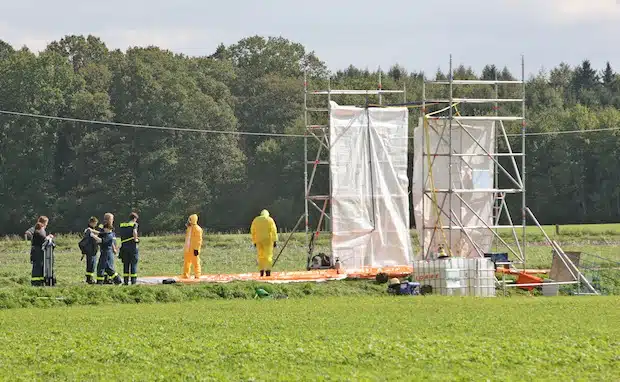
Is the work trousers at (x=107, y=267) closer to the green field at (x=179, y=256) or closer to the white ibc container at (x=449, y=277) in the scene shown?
the green field at (x=179, y=256)

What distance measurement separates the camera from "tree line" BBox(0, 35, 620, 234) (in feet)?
318

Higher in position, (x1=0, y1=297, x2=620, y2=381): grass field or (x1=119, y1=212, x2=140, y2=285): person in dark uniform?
(x1=119, y1=212, x2=140, y2=285): person in dark uniform

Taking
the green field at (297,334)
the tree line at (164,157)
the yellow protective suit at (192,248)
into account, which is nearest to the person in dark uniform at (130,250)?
the yellow protective suit at (192,248)

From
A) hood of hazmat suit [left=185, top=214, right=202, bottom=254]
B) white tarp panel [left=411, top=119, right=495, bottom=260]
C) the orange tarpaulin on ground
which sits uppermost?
white tarp panel [left=411, top=119, right=495, bottom=260]

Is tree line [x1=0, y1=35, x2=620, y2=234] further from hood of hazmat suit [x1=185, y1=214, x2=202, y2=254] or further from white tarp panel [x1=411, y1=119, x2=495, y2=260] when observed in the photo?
hood of hazmat suit [x1=185, y1=214, x2=202, y2=254]

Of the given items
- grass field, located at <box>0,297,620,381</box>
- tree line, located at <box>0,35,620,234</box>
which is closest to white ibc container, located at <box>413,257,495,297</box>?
grass field, located at <box>0,297,620,381</box>

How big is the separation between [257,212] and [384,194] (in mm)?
60990

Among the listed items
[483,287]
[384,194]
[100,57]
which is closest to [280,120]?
[100,57]

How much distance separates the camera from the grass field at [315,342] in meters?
16.0

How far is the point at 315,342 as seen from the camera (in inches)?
749

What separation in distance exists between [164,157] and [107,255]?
64139 millimetres

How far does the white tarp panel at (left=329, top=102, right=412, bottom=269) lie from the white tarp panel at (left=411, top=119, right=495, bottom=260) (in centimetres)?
112

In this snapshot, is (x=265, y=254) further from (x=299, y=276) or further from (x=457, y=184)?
(x=457, y=184)

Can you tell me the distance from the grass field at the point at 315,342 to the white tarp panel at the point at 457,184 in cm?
1143
